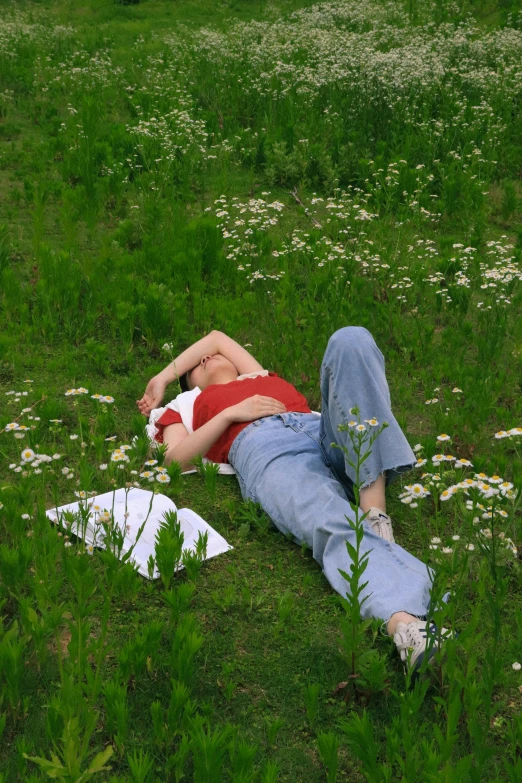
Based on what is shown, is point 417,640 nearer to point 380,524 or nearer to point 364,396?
point 380,524

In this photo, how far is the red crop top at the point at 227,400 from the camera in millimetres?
4395

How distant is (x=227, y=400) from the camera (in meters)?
4.45

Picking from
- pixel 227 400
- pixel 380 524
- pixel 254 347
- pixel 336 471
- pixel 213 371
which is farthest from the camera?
pixel 254 347

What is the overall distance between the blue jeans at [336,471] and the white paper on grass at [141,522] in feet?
0.94

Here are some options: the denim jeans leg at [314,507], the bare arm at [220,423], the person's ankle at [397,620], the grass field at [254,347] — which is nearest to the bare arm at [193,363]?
the grass field at [254,347]

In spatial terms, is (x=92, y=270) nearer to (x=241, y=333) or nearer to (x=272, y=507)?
(x=241, y=333)

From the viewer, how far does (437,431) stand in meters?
4.87

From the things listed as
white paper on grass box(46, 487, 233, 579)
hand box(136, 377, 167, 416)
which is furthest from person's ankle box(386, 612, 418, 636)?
hand box(136, 377, 167, 416)

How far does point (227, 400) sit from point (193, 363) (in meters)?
0.63

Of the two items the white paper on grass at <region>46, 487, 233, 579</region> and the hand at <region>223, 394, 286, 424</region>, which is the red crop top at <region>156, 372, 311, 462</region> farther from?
the white paper on grass at <region>46, 487, 233, 579</region>

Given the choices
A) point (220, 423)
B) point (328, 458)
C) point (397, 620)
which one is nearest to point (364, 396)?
point (328, 458)

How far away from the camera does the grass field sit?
8.86ft

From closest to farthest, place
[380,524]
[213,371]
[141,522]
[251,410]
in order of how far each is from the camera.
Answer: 1. [380,524]
2. [141,522]
3. [251,410]
4. [213,371]

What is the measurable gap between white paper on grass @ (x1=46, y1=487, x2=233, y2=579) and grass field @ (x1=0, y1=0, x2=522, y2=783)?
10 centimetres
